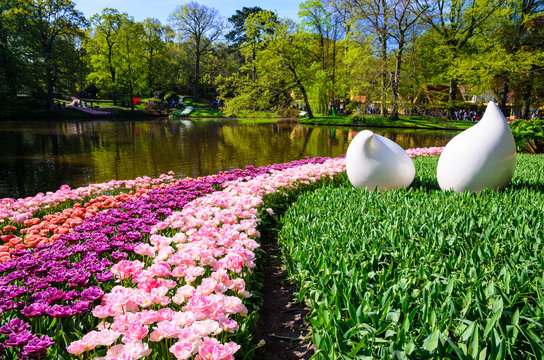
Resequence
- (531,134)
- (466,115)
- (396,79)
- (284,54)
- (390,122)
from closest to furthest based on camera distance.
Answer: (531,134) < (396,79) < (390,122) < (284,54) < (466,115)

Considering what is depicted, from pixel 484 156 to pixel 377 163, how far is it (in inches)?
58.0

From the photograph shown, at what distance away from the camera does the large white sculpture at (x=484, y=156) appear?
4.61m

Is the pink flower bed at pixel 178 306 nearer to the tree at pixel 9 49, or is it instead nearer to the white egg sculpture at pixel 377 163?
the white egg sculpture at pixel 377 163

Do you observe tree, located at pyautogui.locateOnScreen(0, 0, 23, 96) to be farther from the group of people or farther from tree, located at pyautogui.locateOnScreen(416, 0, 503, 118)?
the group of people

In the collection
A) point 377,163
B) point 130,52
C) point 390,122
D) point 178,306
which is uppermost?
point 130,52

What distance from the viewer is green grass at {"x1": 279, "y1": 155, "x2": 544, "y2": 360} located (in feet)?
6.04

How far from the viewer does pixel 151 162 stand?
11.7 m

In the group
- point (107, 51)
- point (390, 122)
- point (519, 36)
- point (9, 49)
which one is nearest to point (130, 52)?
point (107, 51)

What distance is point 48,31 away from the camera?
35188 mm

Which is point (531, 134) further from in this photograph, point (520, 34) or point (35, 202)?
point (520, 34)

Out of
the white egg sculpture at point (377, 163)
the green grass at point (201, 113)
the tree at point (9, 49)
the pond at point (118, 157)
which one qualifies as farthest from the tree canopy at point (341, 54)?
the white egg sculpture at point (377, 163)

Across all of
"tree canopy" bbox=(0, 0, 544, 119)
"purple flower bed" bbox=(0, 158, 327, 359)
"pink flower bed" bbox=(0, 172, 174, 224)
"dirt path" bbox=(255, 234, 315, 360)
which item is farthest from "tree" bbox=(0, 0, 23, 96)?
"dirt path" bbox=(255, 234, 315, 360)

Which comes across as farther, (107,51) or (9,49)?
(107,51)

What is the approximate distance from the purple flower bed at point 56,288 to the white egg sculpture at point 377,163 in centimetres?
335
